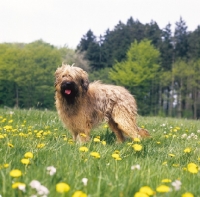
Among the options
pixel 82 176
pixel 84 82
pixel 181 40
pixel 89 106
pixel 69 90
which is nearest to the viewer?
pixel 82 176

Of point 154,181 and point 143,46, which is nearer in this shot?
point 154,181

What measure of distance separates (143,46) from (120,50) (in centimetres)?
963

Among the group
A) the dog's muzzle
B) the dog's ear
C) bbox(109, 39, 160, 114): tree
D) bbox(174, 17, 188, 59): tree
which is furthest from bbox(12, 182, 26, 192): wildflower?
bbox(174, 17, 188, 59): tree

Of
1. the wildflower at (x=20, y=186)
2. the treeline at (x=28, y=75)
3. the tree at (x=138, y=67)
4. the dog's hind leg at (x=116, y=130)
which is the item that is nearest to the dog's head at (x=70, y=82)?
the dog's hind leg at (x=116, y=130)

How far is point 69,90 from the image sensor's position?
6289 millimetres

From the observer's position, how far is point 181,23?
170ft

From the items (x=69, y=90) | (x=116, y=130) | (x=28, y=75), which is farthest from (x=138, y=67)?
(x=69, y=90)

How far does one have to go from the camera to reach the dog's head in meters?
6.24

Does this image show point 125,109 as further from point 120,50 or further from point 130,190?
point 120,50

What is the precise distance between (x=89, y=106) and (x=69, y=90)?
604 mm

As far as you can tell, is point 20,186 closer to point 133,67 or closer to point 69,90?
point 69,90

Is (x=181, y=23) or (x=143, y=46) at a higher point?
(x=181, y=23)

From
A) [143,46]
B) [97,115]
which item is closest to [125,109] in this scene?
[97,115]

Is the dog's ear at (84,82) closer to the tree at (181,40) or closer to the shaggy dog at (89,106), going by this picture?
the shaggy dog at (89,106)
